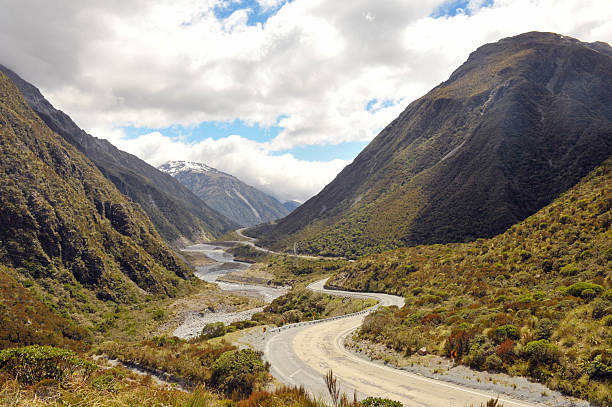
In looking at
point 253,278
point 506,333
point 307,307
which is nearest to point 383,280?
point 307,307

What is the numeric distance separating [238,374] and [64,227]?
5828 centimetres

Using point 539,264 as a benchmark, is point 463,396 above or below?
below

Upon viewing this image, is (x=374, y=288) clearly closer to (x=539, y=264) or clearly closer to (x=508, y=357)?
(x=539, y=264)

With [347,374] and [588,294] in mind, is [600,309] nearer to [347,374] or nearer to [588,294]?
[588,294]

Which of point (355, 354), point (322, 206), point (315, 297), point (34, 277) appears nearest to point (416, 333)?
point (355, 354)

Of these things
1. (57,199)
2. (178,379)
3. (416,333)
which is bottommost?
(178,379)

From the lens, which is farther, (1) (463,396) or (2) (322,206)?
(2) (322,206)

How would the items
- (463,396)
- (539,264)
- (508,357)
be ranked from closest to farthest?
(463,396) → (508,357) → (539,264)

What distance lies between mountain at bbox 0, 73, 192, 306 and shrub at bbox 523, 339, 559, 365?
196ft

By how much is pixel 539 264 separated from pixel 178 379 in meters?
32.2

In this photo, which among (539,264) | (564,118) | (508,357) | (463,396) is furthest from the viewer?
(564,118)

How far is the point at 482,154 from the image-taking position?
88562mm

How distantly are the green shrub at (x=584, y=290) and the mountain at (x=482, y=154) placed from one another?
5403 cm

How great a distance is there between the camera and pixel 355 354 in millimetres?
19891
